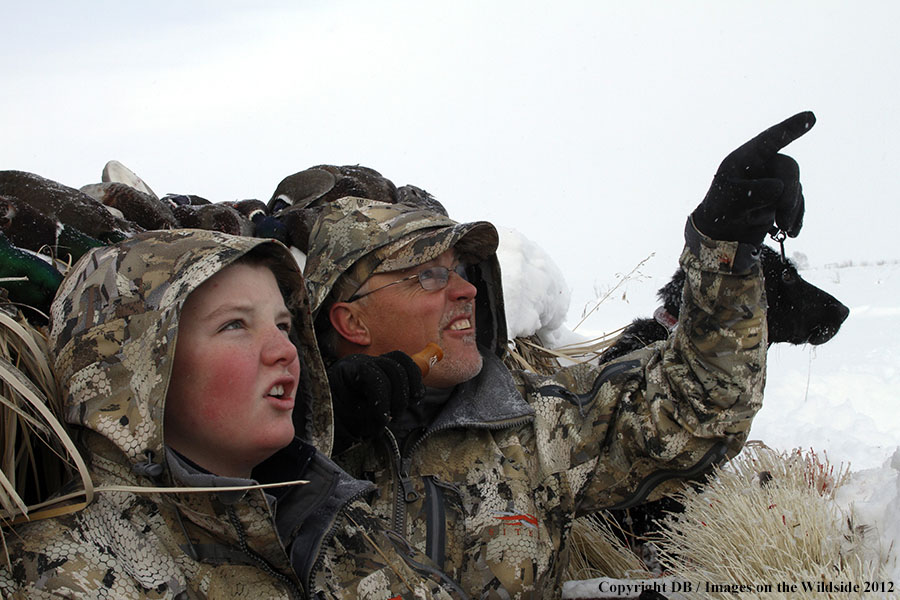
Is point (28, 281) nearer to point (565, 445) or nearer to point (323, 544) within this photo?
point (323, 544)

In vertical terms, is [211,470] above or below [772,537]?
above

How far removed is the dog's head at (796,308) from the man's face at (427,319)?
1.59m

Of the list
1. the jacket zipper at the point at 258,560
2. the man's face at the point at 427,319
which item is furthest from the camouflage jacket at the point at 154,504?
the man's face at the point at 427,319

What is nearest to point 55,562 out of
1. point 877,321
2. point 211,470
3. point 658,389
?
point 211,470

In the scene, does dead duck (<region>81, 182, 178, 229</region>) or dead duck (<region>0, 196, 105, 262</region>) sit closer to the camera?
dead duck (<region>0, 196, 105, 262</region>)

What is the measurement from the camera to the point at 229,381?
1.60 m

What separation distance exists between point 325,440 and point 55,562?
0.80 meters

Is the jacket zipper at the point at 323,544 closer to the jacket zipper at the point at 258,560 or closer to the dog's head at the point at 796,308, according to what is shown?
the jacket zipper at the point at 258,560

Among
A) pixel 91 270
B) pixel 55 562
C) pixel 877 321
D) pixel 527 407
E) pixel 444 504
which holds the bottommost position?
pixel 877 321

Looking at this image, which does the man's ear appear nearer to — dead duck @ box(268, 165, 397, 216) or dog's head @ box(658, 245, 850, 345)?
dead duck @ box(268, 165, 397, 216)

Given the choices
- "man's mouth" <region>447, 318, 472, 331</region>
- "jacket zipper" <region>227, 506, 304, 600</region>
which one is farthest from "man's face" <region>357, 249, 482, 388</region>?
"jacket zipper" <region>227, 506, 304, 600</region>

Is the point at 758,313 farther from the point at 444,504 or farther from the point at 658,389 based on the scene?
the point at 444,504

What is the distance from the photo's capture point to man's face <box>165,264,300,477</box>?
5.22ft

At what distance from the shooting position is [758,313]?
2.28 m
